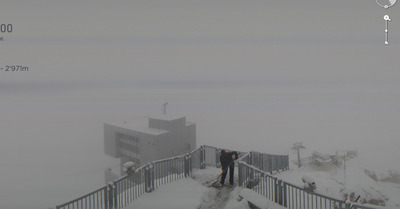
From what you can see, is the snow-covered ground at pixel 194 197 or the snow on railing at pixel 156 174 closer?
the snow on railing at pixel 156 174

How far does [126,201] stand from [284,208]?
10.8 ft

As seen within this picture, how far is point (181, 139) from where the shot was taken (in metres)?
24.8

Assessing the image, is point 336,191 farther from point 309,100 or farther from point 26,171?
point 309,100

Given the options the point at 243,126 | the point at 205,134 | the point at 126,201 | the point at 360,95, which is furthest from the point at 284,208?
the point at 360,95

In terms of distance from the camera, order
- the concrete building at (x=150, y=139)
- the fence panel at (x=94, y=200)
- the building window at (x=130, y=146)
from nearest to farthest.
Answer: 1. the fence panel at (x=94, y=200)
2. the concrete building at (x=150, y=139)
3. the building window at (x=130, y=146)

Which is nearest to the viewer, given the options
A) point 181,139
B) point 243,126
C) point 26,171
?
point 181,139

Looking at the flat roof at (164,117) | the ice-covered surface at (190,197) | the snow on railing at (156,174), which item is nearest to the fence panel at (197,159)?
the snow on railing at (156,174)

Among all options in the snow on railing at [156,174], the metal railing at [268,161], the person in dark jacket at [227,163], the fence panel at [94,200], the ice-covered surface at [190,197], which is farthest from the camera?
the metal railing at [268,161]

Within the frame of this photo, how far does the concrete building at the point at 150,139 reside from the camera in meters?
23.1

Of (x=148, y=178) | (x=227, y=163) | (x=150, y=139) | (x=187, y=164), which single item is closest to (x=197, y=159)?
(x=187, y=164)

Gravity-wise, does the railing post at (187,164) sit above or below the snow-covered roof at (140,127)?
above

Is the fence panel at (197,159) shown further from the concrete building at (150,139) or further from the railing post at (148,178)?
the concrete building at (150,139)

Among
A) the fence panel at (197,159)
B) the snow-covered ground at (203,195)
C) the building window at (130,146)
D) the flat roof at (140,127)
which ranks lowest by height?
the building window at (130,146)

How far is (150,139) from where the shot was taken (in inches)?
908
